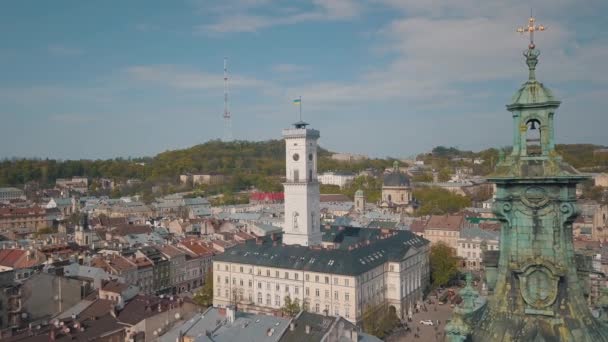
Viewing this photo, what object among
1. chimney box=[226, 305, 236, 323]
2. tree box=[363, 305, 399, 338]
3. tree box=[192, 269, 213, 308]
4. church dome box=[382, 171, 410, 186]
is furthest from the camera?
church dome box=[382, 171, 410, 186]

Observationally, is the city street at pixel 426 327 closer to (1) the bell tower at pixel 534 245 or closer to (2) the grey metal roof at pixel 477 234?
(2) the grey metal roof at pixel 477 234

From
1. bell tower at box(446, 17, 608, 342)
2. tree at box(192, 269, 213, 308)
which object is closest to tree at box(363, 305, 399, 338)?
tree at box(192, 269, 213, 308)

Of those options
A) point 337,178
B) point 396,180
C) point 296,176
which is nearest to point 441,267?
point 296,176

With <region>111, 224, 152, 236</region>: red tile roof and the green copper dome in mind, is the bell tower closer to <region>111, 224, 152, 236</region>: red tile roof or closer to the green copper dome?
the green copper dome

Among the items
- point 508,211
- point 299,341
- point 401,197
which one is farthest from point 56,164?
point 508,211

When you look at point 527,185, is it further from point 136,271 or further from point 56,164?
point 56,164

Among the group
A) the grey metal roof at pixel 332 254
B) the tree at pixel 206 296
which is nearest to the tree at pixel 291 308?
the grey metal roof at pixel 332 254
